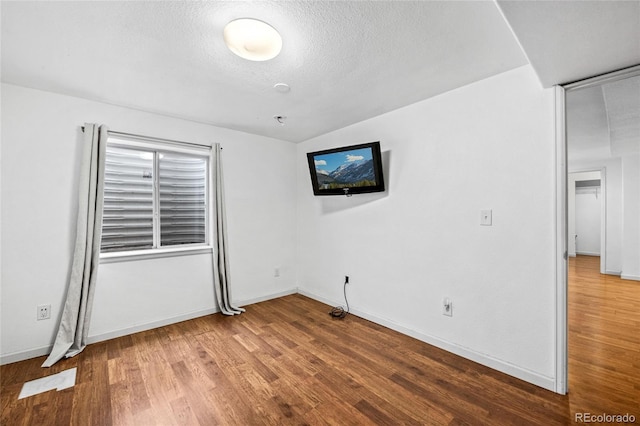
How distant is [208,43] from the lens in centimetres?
170

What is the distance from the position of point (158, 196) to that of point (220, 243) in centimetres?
88

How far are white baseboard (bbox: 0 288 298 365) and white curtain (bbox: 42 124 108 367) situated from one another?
0.17 meters

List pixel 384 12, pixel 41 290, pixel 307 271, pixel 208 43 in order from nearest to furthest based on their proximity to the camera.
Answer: pixel 384 12 → pixel 208 43 → pixel 41 290 → pixel 307 271

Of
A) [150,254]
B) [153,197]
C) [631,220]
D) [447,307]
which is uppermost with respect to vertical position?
[153,197]

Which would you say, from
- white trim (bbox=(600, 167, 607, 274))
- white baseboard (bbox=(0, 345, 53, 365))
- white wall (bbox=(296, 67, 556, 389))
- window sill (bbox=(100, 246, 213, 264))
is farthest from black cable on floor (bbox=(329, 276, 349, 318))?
white trim (bbox=(600, 167, 607, 274))

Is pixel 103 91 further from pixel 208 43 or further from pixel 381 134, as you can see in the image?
pixel 381 134

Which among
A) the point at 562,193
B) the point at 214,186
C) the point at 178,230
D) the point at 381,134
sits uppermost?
the point at 381,134

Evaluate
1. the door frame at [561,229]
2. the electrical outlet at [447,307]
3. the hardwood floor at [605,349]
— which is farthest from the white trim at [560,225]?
the electrical outlet at [447,307]

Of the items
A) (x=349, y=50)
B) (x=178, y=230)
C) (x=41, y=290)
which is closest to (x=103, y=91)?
(x=178, y=230)

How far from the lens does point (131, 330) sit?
9.16 ft

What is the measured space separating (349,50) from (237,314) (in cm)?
304

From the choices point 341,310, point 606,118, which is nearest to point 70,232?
point 341,310

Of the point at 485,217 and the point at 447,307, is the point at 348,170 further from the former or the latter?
the point at 447,307

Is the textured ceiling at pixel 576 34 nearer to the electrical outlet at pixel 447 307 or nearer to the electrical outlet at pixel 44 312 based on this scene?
the electrical outlet at pixel 447 307
